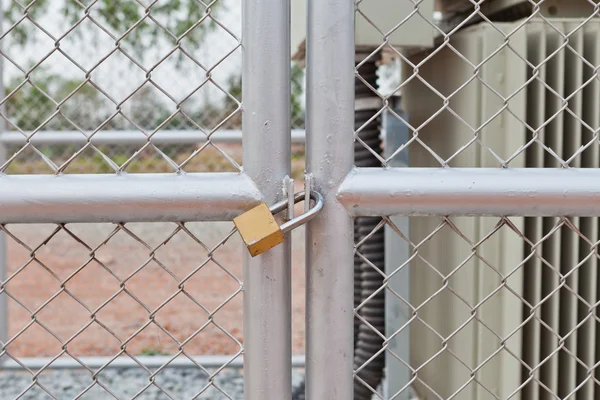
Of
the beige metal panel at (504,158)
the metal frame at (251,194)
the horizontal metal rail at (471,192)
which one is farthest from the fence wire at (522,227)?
the metal frame at (251,194)

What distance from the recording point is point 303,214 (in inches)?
44.1

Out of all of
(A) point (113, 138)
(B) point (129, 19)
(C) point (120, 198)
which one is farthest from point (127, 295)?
(C) point (120, 198)

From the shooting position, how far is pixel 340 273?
117 cm

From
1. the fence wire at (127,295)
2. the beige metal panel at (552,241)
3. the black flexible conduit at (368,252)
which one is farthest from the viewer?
the fence wire at (127,295)

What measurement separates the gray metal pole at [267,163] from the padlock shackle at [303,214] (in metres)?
0.02

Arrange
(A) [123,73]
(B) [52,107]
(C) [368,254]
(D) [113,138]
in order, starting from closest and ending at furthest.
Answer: (C) [368,254] < (D) [113,138] < (A) [123,73] < (B) [52,107]

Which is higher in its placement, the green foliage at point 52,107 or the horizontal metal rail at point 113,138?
the green foliage at point 52,107

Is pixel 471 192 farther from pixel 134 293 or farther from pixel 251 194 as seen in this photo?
pixel 134 293

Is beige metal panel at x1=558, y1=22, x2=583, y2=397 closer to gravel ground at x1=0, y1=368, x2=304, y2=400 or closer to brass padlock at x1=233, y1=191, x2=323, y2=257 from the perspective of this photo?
brass padlock at x1=233, y1=191, x2=323, y2=257

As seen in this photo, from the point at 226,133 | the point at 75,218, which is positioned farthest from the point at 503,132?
the point at 226,133

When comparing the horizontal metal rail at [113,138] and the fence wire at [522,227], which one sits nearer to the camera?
the fence wire at [522,227]

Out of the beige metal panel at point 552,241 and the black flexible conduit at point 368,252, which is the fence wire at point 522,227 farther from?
the black flexible conduit at point 368,252

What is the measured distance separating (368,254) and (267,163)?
121cm

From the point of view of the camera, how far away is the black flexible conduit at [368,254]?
2.20m
